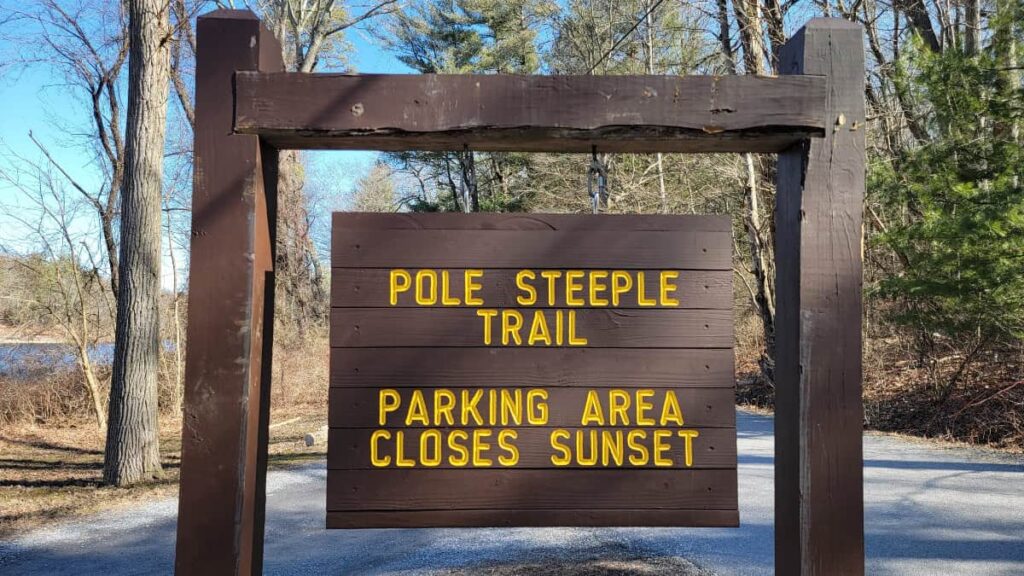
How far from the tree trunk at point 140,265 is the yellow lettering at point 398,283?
283 inches

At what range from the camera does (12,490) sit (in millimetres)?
8094

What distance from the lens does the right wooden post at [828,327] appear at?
2.57 metres

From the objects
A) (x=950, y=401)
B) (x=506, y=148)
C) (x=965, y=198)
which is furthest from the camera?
(x=950, y=401)

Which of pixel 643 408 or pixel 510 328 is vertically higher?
pixel 510 328

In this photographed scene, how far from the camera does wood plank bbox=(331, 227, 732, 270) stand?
9.00 ft

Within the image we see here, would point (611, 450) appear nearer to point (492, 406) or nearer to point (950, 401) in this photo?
point (492, 406)

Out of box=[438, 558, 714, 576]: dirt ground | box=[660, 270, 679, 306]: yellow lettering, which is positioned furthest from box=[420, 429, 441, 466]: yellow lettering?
box=[438, 558, 714, 576]: dirt ground

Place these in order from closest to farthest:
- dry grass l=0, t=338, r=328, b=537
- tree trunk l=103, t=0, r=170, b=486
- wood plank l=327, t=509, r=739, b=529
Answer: wood plank l=327, t=509, r=739, b=529, dry grass l=0, t=338, r=328, b=537, tree trunk l=103, t=0, r=170, b=486

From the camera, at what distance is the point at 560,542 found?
5.43 meters

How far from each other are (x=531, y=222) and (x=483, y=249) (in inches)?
8.7

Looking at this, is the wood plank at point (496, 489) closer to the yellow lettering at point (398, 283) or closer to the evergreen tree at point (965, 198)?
the yellow lettering at point (398, 283)

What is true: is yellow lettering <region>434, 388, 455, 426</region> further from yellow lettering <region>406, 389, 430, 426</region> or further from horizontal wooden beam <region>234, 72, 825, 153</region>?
horizontal wooden beam <region>234, 72, 825, 153</region>

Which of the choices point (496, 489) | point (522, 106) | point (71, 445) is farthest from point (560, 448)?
point (71, 445)

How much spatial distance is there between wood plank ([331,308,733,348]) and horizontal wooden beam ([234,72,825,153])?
691 millimetres
